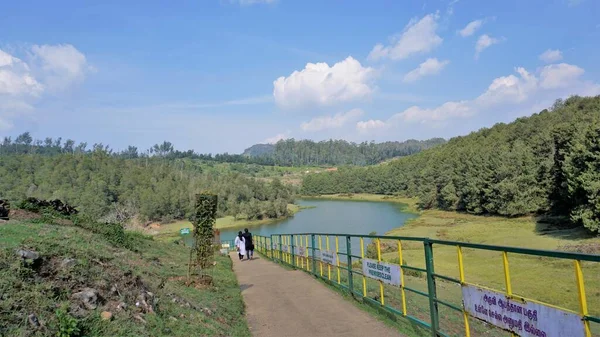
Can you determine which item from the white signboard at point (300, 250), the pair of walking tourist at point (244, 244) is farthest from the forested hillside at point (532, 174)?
the white signboard at point (300, 250)

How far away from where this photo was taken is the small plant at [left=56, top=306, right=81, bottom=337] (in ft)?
15.9

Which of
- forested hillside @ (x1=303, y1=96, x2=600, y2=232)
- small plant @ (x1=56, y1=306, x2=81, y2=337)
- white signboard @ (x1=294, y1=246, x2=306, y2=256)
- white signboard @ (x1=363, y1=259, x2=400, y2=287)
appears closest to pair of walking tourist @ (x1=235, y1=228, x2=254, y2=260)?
white signboard @ (x1=294, y1=246, x2=306, y2=256)

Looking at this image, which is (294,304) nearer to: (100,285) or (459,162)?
(100,285)

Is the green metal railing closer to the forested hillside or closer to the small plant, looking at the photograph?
the small plant

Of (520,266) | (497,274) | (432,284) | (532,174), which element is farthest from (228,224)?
(432,284)

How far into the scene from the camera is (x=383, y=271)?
27.9 feet

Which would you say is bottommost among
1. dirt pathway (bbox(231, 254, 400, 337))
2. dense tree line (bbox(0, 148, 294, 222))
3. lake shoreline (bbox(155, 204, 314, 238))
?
lake shoreline (bbox(155, 204, 314, 238))

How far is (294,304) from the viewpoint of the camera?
1000 cm

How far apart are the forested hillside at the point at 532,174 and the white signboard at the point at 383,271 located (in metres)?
37.7

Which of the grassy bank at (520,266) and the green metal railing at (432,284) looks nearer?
the green metal railing at (432,284)

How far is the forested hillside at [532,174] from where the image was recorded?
43.3 meters

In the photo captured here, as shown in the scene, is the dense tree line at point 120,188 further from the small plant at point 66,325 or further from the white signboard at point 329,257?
the small plant at point 66,325

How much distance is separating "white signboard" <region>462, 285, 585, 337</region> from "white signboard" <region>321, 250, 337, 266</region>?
20.6ft

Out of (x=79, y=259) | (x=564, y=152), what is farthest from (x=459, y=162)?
(x=79, y=259)
